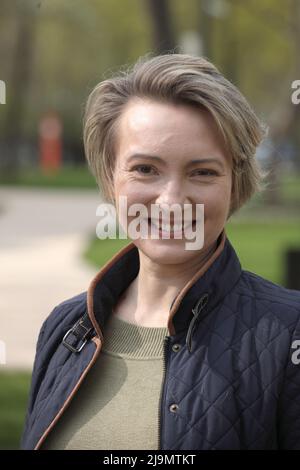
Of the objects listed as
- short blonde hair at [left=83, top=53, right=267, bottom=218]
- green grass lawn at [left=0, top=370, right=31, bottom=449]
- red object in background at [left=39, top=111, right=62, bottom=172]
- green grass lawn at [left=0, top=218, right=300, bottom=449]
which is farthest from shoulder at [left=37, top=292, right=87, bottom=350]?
red object in background at [left=39, top=111, right=62, bottom=172]

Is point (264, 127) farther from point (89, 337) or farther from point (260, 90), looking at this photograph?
point (260, 90)

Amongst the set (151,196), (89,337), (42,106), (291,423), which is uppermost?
(42,106)

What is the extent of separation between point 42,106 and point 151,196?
42.9 meters

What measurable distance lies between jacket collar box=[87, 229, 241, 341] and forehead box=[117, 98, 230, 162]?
0.24m

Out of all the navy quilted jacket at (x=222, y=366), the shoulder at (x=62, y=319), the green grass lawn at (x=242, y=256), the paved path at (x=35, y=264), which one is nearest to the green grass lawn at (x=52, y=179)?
the paved path at (x=35, y=264)

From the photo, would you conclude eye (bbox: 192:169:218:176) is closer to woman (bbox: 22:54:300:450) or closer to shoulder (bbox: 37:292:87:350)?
woman (bbox: 22:54:300:450)

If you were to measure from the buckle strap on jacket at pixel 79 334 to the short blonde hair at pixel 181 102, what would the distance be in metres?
0.28

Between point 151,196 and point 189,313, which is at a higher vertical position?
point 151,196

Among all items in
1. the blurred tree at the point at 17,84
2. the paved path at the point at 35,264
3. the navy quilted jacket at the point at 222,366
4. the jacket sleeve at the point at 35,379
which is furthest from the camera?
the blurred tree at the point at 17,84

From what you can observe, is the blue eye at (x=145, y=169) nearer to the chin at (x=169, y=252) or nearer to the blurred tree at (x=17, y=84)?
the chin at (x=169, y=252)

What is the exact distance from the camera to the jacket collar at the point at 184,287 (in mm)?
1882

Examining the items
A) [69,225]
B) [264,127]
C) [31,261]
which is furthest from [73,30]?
[264,127]

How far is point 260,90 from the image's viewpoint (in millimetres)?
41750

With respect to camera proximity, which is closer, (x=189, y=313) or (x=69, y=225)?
(x=189, y=313)
